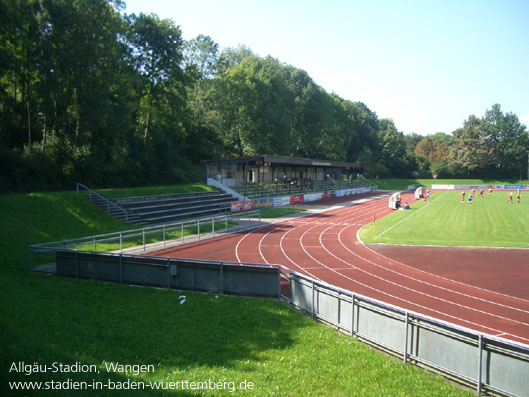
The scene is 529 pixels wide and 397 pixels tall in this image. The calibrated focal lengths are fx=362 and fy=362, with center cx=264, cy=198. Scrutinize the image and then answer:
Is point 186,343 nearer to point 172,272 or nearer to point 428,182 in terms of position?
point 172,272

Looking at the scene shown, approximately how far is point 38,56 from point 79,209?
42.7ft

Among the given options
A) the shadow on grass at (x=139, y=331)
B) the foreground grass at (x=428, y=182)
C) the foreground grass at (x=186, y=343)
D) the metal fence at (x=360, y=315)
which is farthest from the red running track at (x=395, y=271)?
the foreground grass at (x=428, y=182)

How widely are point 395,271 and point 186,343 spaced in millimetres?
11126

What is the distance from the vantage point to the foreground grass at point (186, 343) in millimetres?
5531

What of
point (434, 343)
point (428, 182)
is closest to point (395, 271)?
point (434, 343)

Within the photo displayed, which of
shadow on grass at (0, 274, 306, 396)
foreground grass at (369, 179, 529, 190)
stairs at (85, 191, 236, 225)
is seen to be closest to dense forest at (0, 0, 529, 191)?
stairs at (85, 191, 236, 225)

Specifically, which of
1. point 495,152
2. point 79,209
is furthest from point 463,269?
point 495,152

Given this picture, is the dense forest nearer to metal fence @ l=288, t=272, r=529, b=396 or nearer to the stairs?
the stairs

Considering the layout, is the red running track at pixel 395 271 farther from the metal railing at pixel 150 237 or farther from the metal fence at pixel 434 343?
the metal fence at pixel 434 343

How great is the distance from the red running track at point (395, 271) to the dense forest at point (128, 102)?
57.8 feet

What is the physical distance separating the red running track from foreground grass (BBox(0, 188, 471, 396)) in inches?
196

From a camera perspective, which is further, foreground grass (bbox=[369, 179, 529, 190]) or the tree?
foreground grass (bbox=[369, 179, 529, 190])

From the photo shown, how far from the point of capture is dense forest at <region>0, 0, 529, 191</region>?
2745 cm

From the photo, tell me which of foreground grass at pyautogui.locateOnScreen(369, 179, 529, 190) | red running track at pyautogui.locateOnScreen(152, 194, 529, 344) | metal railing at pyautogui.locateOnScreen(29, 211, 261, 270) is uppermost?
foreground grass at pyautogui.locateOnScreen(369, 179, 529, 190)
